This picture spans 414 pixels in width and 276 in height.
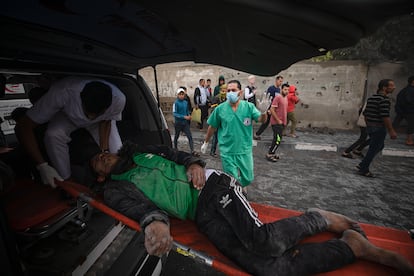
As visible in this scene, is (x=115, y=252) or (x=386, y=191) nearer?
(x=115, y=252)

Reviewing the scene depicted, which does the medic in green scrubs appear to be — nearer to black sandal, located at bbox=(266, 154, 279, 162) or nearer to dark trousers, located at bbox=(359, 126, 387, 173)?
black sandal, located at bbox=(266, 154, 279, 162)

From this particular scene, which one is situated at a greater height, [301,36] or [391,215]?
[301,36]

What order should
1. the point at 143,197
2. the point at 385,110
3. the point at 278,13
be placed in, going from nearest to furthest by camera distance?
1. the point at 278,13
2. the point at 143,197
3. the point at 385,110

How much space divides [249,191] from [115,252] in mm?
2592

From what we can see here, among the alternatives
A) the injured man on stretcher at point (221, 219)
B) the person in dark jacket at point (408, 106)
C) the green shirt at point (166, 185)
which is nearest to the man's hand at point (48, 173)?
the injured man on stretcher at point (221, 219)

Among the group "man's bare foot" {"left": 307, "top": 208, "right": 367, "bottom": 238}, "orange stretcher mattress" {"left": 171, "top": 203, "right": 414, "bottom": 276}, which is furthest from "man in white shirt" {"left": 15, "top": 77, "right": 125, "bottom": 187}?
"man's bare foot" {"left": 307, "top": 208, "right": 367, "bottom": 238}

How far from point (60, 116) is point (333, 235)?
9.65ft

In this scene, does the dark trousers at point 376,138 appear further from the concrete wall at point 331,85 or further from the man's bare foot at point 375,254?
the concrete wall at point 331,85

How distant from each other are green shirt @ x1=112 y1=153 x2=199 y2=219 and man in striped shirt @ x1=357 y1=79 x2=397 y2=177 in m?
3.92

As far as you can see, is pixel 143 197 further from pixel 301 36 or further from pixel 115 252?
pixel 301 36

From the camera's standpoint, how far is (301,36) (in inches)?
37.4

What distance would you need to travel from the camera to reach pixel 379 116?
12.3 feet

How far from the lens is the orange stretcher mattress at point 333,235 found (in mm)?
1358

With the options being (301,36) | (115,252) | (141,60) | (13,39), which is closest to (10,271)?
(115,252)
